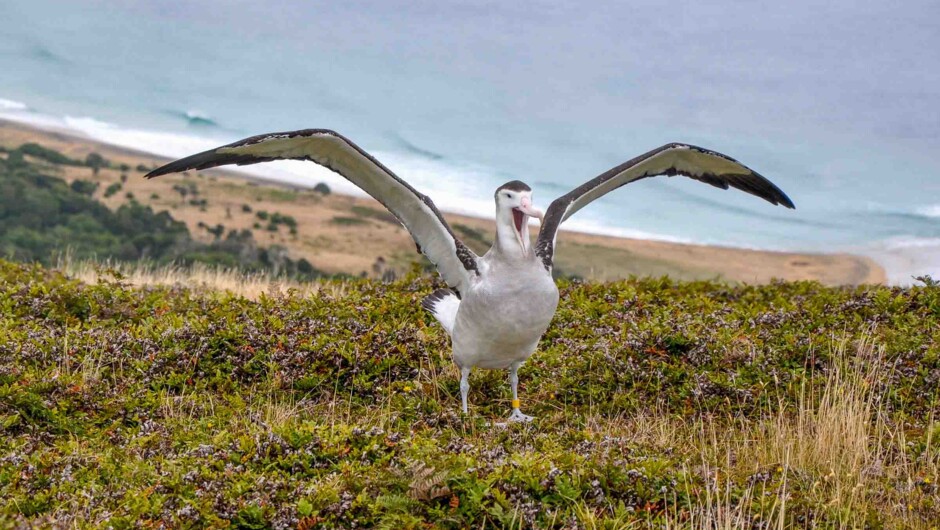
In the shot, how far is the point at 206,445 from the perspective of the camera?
689cm

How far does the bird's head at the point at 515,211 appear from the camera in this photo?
7.53 m

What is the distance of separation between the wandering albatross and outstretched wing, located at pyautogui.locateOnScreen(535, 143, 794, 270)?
0.04 ft

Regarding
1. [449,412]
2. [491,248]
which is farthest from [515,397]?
[491,248]

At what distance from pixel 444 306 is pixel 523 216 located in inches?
66.7

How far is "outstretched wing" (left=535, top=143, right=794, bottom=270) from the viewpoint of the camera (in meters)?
8.58

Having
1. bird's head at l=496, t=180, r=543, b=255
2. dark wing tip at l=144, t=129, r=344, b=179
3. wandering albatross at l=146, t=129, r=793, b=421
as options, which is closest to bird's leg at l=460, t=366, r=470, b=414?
wandering albatross at l=146, t=129, r=793, b=421

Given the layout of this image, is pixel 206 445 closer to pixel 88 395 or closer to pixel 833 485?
pixel 88 395

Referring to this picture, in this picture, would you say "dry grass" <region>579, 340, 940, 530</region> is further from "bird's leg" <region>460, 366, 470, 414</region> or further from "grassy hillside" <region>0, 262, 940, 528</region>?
"bird's leg" <region>460, 366, 470, 414</region>

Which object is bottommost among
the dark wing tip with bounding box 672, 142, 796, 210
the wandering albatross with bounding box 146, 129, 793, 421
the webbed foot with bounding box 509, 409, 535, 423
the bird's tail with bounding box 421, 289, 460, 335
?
the webbed foot with bounding box 509, 409, 535, 423

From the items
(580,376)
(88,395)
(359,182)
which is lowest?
(88,395)

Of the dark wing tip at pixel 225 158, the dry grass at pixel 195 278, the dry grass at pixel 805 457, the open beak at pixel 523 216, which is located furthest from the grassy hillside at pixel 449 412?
the dark wing tip at pixel 225 158

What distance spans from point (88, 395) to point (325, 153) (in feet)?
9.36

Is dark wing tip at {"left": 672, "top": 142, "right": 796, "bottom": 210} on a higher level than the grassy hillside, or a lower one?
higher

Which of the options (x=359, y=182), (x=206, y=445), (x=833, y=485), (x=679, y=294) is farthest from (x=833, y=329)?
(x=206, y=445)
